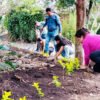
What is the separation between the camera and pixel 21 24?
73.4 feet

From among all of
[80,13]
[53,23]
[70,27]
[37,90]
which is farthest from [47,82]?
[70,27]

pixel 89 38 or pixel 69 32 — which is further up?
pixel 89 38

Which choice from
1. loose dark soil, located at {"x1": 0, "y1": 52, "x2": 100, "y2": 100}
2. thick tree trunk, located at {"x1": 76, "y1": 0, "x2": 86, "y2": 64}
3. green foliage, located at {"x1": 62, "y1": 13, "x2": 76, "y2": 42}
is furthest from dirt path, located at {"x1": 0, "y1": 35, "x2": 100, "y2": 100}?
green foliage, located at {"x1": 62, "y1": 13, "x2": 76, "y2": 42}

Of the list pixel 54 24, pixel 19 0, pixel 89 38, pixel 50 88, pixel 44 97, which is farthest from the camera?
pixel 19 0

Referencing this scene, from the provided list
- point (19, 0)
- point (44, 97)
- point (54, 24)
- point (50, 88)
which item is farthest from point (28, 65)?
point (19, 0)

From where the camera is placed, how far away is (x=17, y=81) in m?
6.63

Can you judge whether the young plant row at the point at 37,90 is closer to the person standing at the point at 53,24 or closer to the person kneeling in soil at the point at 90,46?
the person kneeling in soil at the point at 90,46

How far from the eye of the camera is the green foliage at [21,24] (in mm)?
A: 22203

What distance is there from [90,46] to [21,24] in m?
14.7

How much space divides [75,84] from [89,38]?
1.25 meters

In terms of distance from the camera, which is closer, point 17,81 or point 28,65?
point 17,81

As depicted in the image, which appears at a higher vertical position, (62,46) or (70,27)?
(62,46)

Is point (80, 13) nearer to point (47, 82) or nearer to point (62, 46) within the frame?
point (62, 46)

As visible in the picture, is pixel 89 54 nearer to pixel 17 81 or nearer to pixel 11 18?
pixel 17 81
